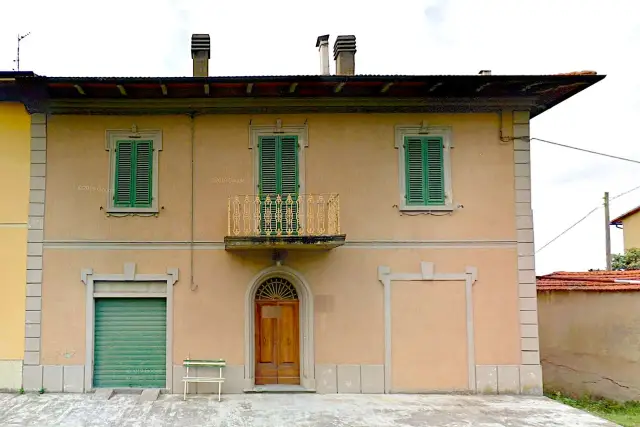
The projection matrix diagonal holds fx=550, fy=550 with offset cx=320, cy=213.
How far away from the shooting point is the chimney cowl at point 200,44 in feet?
39.6

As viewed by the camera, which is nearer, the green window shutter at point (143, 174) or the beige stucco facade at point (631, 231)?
the green window shutter at point (143, 174)

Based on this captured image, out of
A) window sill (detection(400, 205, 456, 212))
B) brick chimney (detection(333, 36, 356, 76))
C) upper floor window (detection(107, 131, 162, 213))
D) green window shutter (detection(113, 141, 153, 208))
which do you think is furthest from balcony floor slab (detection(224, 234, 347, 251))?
brick chimney (detection(333, 36, 356, 76))

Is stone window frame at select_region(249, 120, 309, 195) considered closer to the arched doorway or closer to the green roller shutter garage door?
the arched doorway

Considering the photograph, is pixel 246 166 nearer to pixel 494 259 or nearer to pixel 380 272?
pixel 380 272

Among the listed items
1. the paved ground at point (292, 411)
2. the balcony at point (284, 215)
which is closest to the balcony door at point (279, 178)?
the balcony at point (284, 215)

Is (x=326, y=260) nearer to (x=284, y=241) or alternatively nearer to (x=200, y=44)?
(x=284, y=241)

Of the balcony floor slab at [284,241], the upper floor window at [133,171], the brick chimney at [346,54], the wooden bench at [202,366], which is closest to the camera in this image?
the balcony floor slab at [284,241]

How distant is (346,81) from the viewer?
1076 centimetres

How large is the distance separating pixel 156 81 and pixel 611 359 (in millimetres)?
11164

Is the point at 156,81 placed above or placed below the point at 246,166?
above

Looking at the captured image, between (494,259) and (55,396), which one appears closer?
(55,396)

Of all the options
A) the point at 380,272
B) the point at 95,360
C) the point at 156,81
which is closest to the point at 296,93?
the point at 156,81

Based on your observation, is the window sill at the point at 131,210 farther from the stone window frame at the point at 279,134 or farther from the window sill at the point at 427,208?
the window sill at the point at 427,208

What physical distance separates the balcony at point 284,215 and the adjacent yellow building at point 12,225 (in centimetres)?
432
